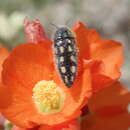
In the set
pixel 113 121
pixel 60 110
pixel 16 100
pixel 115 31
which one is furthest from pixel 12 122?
pixel 115 31

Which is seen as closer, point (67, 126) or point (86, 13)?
point (67, 126)

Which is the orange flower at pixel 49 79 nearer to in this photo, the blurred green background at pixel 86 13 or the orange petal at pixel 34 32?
the orange petal at pixel 34 32

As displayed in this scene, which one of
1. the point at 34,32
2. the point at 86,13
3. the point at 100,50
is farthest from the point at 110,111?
the point at 86,13

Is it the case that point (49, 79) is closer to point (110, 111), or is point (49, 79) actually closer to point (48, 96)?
point (48, 96)

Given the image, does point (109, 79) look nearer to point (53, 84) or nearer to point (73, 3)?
point (53, 84)

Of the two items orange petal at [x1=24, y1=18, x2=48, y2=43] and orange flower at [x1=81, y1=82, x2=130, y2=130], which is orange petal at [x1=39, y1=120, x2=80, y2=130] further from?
orange petal at [x1=24, y1=18, x2=48, y2=43]

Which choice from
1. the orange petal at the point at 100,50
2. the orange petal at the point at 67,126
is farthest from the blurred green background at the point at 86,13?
the orange petal at the point at 67,126

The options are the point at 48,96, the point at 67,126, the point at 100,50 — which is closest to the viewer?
the point at 67,126

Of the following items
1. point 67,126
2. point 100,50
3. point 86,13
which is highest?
point 100,50
